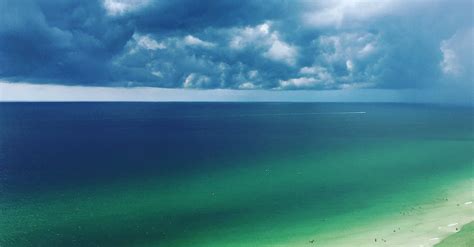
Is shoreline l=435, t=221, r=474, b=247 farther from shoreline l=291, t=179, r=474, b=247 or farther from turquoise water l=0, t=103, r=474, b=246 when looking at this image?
turquoise water l=0, t=103, r=474, b=246

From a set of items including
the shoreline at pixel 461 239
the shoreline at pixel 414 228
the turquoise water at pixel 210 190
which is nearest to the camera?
the shoreline at pixel 461 239

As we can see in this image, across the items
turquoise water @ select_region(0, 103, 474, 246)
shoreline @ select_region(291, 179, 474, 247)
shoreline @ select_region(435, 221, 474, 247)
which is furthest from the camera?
turquoise water @ select_region(0, 103, 474, 246)

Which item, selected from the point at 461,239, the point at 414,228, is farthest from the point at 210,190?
the point at 461,239

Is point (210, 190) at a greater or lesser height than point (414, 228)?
greater

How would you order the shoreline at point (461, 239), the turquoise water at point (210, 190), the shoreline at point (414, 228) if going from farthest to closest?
the turquoise water at point (210, 190), the shoreline at point (414, 228), the shoreline at point (461, 239)

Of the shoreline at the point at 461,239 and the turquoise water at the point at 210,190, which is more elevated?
the turquoise water at the point at 210,190

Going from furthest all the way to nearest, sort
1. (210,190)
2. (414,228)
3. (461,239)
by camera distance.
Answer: (210,190) → (414,228) → (461,239)

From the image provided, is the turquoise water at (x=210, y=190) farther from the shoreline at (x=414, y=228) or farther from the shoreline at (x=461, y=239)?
the shoreline at (x=461, y=239)

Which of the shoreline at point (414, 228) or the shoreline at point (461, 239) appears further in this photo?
the shoreline at point (414, 228)

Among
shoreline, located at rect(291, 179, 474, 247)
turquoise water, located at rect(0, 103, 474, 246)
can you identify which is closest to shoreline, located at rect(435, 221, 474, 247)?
shoreline, located at rect(291, 179, 474, 247)

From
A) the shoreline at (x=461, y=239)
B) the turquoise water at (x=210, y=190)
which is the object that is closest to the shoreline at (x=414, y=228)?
the shoreline at (x=461, y=239)

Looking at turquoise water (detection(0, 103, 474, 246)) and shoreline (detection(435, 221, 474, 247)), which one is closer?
shoreline (detection(435, 221, 474, 247))

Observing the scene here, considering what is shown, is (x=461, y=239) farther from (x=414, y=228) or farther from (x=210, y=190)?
(x=210, y=190)
